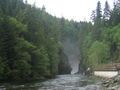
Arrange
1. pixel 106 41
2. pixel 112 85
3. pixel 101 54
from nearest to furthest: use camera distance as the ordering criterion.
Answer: pixel 112 85
pixel 101 54
pixel 106 41

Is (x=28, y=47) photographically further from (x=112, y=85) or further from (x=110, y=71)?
(x=112, y=85)

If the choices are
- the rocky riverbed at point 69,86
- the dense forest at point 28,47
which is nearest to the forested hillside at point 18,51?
the dense forest at point 28,47

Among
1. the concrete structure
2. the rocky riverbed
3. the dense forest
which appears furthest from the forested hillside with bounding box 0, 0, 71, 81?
the concrete structure

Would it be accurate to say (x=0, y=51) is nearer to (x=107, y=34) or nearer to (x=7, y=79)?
(x=7, y=79)

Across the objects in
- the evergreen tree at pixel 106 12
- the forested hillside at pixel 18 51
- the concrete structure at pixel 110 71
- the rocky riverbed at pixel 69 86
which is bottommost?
the rocky riverbed at pixel 69 86

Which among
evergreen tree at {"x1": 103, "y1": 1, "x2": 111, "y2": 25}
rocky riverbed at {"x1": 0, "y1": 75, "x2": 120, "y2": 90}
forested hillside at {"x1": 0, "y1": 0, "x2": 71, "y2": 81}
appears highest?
evergreen tree at {"x1": 103, "y1": 1, "x2": 111, "y2": 25}

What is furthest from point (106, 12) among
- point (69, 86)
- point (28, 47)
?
point (69, 86)

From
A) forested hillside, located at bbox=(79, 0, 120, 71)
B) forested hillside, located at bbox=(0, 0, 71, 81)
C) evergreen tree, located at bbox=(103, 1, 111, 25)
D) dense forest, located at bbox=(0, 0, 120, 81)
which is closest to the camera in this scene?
forested hillside, located at bbox=(0, 0, 71, 81)

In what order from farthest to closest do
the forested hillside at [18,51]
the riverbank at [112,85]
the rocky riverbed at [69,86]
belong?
the forested hillside at [18,51] < the rocky riverbed at [69,86] < the riverbank at [112,85]

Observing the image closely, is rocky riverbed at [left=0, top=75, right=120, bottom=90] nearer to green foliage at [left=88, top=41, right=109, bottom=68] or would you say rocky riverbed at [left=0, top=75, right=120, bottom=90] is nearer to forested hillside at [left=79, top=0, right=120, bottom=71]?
forested hillside at [left=79, top=0, right=120, bottom=71]

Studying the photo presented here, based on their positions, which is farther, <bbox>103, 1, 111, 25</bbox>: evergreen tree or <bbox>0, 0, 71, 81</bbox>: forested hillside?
<bbox>103, 1, 111, 25</bbox>: evergreen tree

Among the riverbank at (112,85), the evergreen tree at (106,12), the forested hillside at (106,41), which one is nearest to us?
the riverbank at (112,85)

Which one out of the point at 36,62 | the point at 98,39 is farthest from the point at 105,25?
the point at 36,62

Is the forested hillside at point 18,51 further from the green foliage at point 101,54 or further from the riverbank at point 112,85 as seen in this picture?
the green foliage at point 101,54
